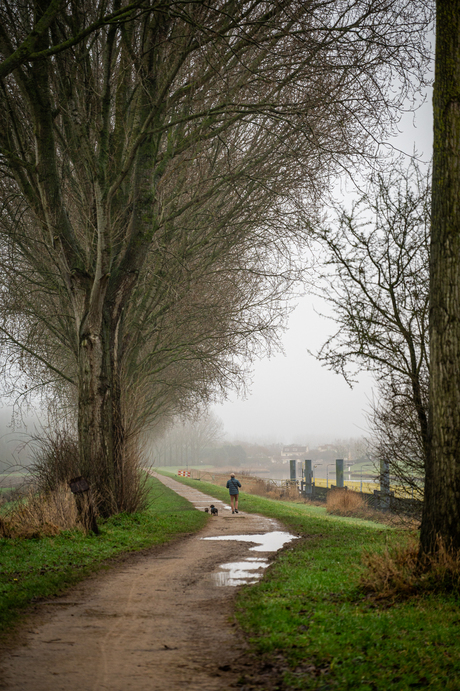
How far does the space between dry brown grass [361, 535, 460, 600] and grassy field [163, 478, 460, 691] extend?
0.19 metres

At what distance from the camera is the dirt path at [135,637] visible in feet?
15.1

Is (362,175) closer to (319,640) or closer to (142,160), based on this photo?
(142,160)

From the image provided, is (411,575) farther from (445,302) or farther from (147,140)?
(147,140)

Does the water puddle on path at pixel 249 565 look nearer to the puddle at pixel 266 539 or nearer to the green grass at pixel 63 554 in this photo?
the puddle at pixel 266 539

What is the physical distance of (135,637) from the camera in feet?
18.7

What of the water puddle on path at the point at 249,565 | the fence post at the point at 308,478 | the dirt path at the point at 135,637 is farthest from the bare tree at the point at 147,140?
the fence post at the point at 308,478

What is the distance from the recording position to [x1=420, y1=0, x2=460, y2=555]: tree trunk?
7398 millimetres

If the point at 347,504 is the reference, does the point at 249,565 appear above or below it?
above

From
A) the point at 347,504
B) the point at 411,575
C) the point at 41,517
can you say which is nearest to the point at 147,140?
the point at 41,517

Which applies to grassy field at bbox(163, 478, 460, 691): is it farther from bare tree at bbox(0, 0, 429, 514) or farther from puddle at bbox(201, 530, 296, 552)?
bare tree at bbox(0, 0, 429, 514)

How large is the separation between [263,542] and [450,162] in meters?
9.03

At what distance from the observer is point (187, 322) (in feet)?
69.3

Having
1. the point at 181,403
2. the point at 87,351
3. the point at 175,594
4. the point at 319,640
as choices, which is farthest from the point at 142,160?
the point at 181,403

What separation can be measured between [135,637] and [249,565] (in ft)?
14.9
